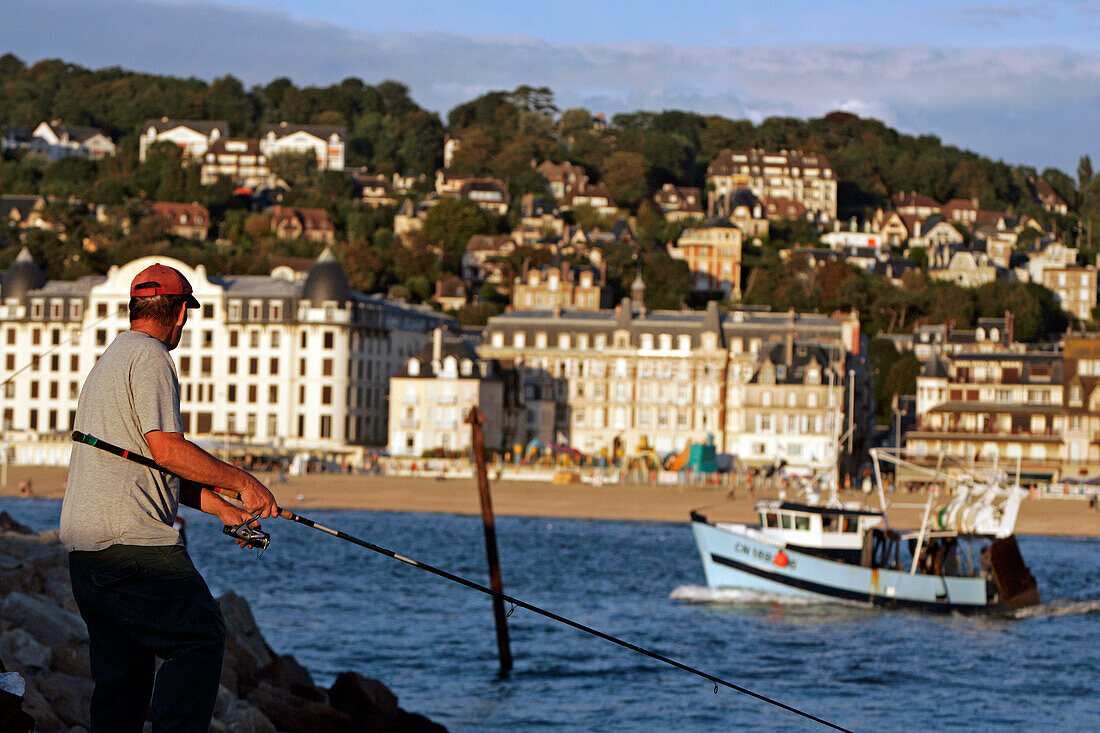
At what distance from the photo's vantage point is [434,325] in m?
99.0

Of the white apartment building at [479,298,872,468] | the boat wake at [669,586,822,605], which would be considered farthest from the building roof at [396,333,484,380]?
the boat wake at [669,586,822,605]

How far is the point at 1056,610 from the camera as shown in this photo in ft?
113

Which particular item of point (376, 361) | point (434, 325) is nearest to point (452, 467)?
point (376, 361)

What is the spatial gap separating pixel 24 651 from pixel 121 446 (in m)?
6.56

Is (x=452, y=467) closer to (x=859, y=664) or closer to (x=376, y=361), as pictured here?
(x=376, y=361)

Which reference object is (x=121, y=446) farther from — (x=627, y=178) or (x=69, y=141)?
(x=69, y=141)

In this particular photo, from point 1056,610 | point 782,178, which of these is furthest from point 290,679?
point 782,178

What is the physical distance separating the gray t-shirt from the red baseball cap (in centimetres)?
20

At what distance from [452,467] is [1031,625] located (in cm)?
4637

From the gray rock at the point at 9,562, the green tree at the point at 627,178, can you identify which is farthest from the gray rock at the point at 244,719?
the green tree at the point at 627,178

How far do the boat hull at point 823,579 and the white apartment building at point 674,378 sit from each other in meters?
45.6

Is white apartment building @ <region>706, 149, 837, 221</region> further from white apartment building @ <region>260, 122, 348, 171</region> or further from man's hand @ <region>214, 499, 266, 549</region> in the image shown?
man's hand @ <region>214, 499, 266, 549</region>

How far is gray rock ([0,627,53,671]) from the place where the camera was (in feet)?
39.1

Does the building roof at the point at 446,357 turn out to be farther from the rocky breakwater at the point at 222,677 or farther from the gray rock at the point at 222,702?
the gray rock at the point at 222,702
